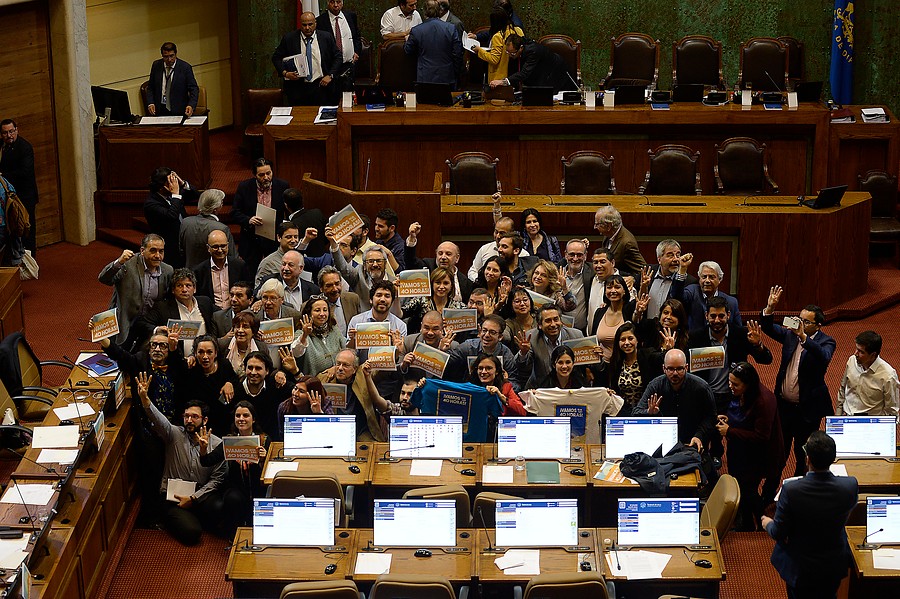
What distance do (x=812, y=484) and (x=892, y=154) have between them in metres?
7.21

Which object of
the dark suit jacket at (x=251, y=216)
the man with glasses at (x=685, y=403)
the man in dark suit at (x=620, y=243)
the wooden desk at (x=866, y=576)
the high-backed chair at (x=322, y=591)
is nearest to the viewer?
the high-backed chair at (x=322, y=591)

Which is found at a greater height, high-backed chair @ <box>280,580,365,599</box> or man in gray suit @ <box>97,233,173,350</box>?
man in gray suit @ <box>97,233,173,350</box>

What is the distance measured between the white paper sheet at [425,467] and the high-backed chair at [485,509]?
18.0 inches

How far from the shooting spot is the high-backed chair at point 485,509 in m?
7.84

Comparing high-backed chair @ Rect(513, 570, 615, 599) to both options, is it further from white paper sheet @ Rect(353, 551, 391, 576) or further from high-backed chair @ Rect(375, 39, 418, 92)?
high-backed chair @ Rect(375, 39, 418, 92)

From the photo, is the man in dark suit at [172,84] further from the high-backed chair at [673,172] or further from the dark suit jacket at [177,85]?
the high-backed chair at [673,172]

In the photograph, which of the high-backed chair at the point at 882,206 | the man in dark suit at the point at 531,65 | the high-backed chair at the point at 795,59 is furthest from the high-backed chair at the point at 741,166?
the high-backed chair at the point at 795,59

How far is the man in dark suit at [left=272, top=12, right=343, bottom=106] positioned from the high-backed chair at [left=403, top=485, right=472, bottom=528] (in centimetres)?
709

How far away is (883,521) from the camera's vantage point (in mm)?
7492

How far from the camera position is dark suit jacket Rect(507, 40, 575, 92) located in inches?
533

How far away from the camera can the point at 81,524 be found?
25.9 feet

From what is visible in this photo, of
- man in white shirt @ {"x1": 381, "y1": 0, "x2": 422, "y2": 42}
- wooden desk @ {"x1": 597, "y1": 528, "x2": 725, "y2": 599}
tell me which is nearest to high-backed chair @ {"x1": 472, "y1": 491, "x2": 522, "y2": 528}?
wooden desk @ {"x1": 597, "y1": 528, "x2": 725, "y2": 599}

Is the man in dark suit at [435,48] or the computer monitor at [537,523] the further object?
the man in dark suit at [435,48]

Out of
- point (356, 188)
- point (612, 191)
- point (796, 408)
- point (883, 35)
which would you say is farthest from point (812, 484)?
point (883, 35)
